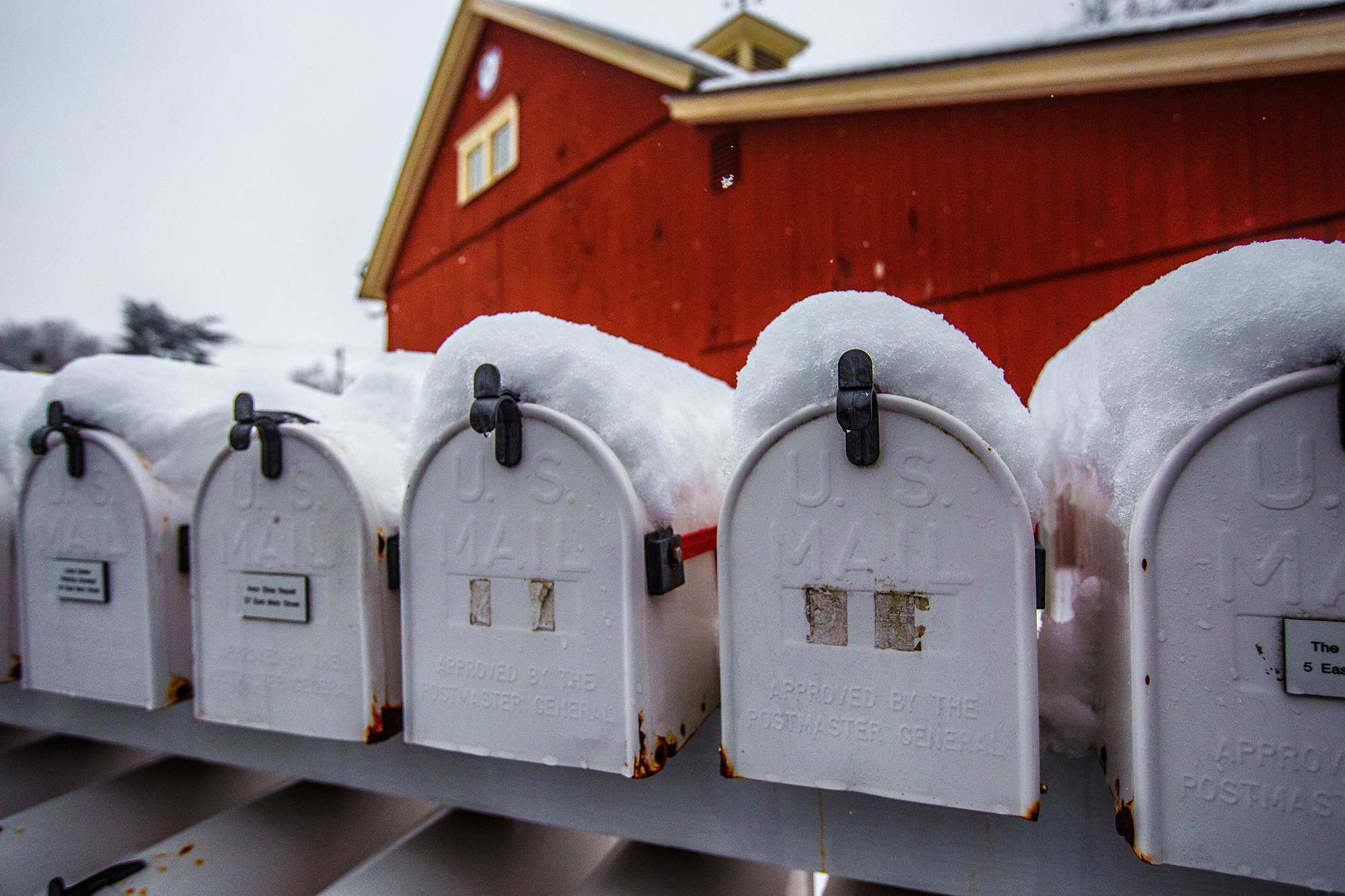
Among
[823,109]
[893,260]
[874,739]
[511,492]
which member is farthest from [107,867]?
[823,109]

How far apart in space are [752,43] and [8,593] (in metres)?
5.25

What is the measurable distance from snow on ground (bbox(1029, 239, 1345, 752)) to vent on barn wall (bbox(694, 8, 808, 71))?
15.3ft

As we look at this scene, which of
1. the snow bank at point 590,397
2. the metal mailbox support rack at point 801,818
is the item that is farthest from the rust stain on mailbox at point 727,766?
the snow bank at point 590,397

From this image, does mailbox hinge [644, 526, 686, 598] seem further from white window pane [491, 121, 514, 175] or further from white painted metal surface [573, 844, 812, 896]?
white window pane [491, 121, 514, 175]

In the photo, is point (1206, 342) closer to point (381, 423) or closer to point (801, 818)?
point (801, 818)

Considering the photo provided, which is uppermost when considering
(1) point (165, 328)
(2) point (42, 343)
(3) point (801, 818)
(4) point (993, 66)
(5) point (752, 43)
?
(5) point (752, 43)

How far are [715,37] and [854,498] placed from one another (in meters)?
5.12

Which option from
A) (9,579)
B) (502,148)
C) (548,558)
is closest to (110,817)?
(9,579)

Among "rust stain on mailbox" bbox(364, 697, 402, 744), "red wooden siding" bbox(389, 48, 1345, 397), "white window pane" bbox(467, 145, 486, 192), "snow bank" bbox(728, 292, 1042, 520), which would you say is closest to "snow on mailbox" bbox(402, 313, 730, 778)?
"rust stain on mailbox" bbox(364, 697, 402, 744)

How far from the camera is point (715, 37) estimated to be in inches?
201

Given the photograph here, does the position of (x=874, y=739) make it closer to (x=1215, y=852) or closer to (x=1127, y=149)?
(x=1215, y=852)

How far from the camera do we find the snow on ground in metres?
0.92

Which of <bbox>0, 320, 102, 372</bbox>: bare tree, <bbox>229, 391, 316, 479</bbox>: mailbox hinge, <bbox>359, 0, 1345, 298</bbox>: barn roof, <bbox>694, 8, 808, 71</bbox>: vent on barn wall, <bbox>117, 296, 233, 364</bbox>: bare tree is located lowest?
<bbox>229, 391, 316, 479</bbox>: mailbox hinge

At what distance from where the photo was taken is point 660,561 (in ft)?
3.88
